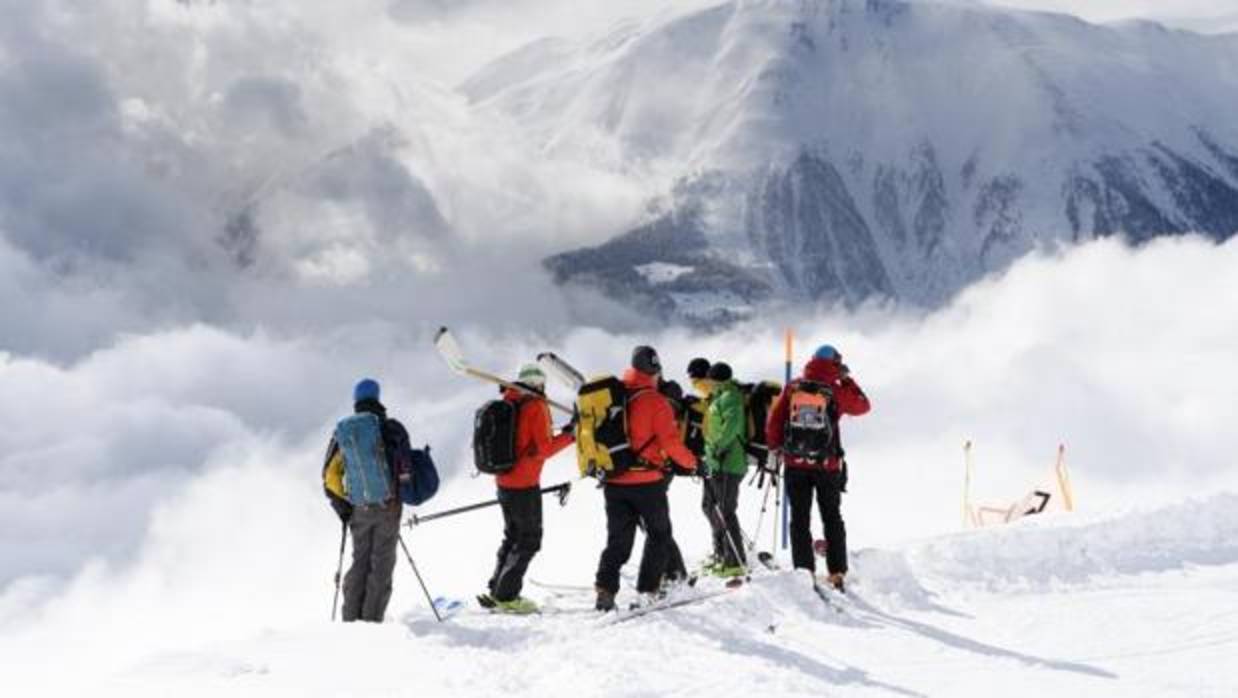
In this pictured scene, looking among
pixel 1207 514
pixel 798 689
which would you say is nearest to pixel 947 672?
pixel 798 689

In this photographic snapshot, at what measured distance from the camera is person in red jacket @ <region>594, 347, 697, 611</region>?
13.1 metres

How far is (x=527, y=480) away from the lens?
1387cm

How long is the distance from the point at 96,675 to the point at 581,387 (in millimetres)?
5197

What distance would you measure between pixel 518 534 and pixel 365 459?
5.87 ft

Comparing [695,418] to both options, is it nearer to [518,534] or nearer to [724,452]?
[724,452]

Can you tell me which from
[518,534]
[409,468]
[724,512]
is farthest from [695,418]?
[409,468]

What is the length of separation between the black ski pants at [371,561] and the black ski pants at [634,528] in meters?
2.24

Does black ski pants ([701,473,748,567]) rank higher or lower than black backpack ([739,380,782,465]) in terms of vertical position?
lower

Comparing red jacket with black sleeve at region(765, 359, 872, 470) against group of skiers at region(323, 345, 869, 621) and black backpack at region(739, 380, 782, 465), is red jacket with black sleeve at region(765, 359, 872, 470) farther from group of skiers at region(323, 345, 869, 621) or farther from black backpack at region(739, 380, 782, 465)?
black backpack at region(739, 380, 782, 465)

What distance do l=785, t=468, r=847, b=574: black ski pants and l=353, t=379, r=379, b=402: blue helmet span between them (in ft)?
14.6

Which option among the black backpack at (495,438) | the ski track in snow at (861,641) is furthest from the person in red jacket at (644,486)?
the black backpack at (495,438)

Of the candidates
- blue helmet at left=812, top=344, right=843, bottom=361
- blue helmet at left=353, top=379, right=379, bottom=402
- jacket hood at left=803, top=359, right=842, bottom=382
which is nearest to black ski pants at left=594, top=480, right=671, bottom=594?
jacket hood at left=803, top=359, right=842, bottom=382

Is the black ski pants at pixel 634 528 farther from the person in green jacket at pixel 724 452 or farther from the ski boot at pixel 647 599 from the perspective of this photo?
the person in green jacket at pixel 724 452

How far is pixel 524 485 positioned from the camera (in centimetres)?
1387
